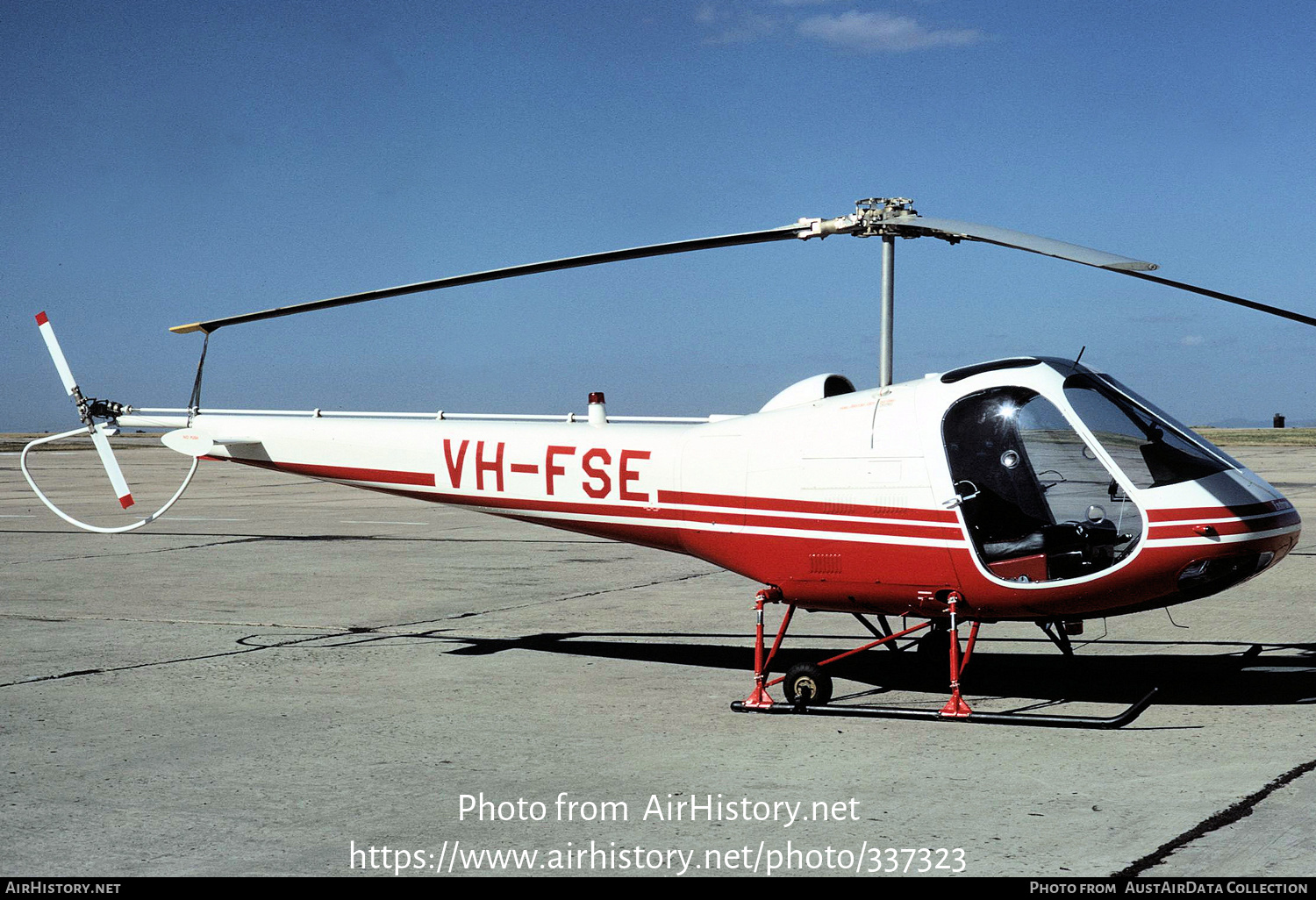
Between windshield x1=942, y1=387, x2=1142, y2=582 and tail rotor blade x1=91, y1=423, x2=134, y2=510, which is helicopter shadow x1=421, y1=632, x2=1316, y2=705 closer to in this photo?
windshield x1=942, y1=387, x2=1142, y2=582

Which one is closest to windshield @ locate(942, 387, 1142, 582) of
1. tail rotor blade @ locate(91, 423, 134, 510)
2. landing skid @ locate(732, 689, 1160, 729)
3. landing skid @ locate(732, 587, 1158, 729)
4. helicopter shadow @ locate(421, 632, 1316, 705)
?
landing skid @ locate(732, 587, 1158, 729)

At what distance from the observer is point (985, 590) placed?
7828mm

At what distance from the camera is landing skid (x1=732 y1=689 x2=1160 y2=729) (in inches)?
289

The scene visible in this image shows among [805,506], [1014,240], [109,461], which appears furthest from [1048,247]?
[109,461]

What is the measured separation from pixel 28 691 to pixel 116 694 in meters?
0.68

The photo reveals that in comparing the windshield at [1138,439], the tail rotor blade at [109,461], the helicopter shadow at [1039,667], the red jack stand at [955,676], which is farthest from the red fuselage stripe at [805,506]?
the tail rotor blade at [109,461]

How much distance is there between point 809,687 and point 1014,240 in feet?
10.3

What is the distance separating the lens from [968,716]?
754 centimetres

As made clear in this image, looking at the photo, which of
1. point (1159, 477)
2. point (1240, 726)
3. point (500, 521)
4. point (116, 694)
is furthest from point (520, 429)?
point (500, 521)

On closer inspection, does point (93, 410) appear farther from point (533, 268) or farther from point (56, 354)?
point (533, 268)

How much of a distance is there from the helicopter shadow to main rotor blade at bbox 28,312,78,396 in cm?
432

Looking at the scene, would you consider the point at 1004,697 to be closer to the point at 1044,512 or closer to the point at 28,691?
the point at 1044,512

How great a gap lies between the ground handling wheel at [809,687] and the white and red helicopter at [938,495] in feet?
0.04

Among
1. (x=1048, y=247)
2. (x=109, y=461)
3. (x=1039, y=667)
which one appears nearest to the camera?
(x=1048, y=247)
